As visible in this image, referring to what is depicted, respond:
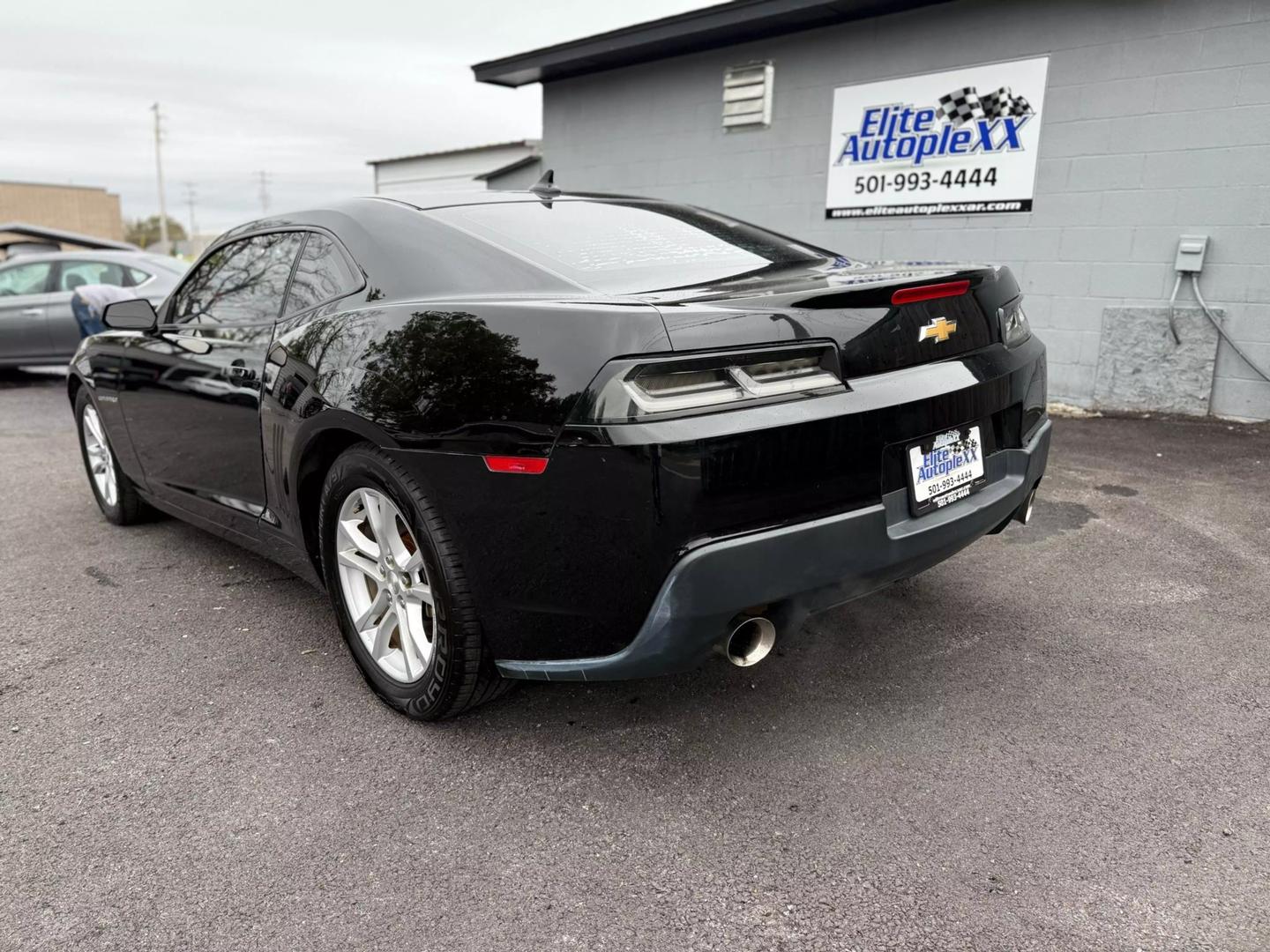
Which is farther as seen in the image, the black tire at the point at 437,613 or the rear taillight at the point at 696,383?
the black tire at the point at 437,613

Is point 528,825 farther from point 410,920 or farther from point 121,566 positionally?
point 121,566

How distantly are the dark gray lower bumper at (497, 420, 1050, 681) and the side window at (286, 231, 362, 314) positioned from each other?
134cm

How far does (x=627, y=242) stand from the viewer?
284cm

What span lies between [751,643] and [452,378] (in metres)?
0.97

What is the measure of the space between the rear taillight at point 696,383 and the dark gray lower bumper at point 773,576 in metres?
0.31

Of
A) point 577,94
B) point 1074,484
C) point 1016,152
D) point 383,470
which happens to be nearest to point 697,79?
point 577,94

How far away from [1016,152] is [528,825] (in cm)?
687

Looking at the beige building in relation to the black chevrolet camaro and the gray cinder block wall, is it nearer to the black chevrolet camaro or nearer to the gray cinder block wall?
the gray cinder block wall

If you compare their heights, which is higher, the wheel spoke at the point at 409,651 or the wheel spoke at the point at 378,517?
the wheel spoke at the point at 378,517

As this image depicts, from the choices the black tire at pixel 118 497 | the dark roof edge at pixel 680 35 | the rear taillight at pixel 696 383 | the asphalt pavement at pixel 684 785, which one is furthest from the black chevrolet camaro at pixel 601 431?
the dark roof edge at pixel 680 35

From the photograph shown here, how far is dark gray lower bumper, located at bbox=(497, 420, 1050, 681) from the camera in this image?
2027 millimetres

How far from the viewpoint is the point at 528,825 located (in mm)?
2188

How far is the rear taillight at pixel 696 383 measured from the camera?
78.7 inches

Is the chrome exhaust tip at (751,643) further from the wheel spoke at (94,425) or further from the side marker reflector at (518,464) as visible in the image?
the wheel spoke at (94,425)
